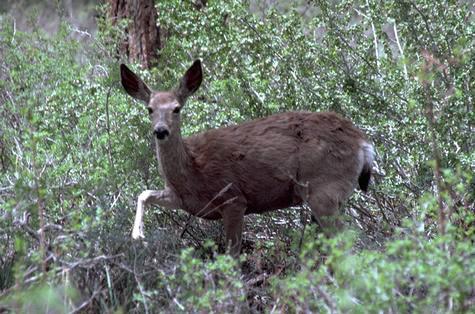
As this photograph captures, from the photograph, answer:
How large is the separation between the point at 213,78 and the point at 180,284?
390 centimetres

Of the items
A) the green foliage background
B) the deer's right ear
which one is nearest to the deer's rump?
the green foliage background

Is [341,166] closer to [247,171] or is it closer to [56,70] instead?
[247,171]

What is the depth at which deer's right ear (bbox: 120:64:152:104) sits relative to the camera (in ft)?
25.8

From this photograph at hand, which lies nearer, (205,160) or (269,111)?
(205,160)

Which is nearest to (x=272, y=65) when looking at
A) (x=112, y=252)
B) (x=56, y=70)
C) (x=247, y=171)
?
(x=247, y=171)

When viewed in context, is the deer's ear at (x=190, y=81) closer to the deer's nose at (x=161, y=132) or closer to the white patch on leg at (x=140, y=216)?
the deer's nose at (x=161, y=132)

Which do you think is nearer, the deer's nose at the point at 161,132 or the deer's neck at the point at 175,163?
the deer's nose at the point at 161,132

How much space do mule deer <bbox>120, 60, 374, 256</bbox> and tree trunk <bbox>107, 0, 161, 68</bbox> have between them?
367 cm

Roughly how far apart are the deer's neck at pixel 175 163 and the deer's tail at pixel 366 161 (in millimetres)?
1330

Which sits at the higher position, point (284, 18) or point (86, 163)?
point (284, 18)

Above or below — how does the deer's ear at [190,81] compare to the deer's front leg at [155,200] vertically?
above

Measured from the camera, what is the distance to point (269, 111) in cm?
888

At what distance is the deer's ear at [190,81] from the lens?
26.1 ft

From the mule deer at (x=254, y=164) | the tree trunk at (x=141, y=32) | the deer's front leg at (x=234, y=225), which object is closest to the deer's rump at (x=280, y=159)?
the mule deer at (x=254, y=164)
